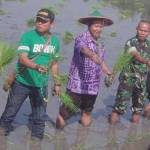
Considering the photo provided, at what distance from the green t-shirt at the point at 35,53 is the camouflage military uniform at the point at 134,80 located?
1.31 m

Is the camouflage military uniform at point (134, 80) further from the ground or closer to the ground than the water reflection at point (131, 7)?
closer to the ground

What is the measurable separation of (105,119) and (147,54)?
52.3 inches

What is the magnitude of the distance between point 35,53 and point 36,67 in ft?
1.07

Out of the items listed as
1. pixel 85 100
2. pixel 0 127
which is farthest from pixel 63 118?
pixel 0 127

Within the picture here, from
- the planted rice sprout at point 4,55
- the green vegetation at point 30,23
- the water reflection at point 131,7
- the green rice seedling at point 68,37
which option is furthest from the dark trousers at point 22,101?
the water reflection at point 131,7

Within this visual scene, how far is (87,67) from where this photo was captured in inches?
259

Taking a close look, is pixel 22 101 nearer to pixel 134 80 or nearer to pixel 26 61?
pixel 26 61

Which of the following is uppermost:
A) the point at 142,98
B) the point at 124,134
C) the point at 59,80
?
the point at 59,80

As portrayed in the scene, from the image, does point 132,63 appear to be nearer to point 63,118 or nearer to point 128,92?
point 128,92

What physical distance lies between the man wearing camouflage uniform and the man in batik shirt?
1.57 feet

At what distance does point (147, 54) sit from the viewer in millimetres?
6922

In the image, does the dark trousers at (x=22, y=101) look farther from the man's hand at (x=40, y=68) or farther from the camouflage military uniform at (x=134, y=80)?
the camouflage military uniform at (x=134, y=80)

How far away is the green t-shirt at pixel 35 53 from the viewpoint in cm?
583

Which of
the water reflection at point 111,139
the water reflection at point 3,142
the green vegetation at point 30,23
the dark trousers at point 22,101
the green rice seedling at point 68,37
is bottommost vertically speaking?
the water reflection at point 111,139
